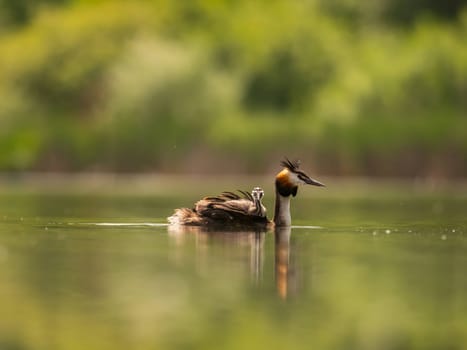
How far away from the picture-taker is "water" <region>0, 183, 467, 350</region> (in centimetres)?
1027

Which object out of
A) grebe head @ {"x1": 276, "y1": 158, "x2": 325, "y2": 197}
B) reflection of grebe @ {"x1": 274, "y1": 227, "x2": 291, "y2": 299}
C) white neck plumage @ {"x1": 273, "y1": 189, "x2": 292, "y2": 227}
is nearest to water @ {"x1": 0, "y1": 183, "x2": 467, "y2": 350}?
reflection of grebe @ {"x1": 274, "y1": 227, "x2": 291, "y2": 299}

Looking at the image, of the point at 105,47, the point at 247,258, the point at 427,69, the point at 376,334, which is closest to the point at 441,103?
the point at 427,69

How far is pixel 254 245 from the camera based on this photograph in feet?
58.2

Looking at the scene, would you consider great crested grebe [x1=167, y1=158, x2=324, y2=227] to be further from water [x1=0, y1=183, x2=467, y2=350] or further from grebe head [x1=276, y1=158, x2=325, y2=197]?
water [x1=0, y1=183, x2=467, y2=350]

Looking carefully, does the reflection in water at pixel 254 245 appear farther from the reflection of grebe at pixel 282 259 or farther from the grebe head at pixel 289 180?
the grebe head at pixel 289 180

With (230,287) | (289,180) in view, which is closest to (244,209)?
(289,180)

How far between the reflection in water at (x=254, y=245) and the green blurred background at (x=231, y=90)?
3294 cm

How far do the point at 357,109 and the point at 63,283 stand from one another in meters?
46.8

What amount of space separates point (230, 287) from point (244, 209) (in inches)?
276

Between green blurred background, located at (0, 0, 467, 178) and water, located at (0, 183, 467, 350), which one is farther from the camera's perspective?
green blurred background, located at (0, 0, 467, 178)

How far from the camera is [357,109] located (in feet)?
195

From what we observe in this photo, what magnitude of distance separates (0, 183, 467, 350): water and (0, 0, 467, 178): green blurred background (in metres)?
32.9

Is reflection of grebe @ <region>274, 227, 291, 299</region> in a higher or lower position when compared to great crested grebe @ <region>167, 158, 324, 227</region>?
lower

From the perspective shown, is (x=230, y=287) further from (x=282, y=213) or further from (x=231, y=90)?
(x=231, y=90)
